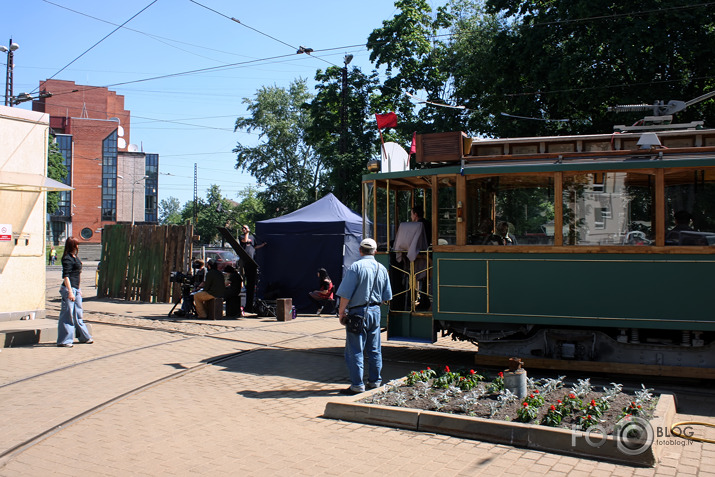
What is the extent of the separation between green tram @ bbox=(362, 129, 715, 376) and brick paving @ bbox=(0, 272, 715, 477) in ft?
5.13

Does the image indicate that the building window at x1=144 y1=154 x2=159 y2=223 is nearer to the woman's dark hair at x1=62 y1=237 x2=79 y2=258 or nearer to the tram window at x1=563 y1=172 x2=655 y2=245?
the woman's dark hair at x1=62 y1=237 x2=79 y2=258

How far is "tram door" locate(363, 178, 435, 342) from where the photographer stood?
9.41m

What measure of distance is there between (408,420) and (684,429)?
2.57 metres

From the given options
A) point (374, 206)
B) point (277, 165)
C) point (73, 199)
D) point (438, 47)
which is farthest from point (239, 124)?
point (374, 206)

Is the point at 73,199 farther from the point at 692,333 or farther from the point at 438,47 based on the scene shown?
the point at 692,333

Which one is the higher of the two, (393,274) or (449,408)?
(393,274)

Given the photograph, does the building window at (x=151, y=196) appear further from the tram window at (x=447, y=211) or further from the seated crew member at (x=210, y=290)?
the tram window at (x=447, y=211)

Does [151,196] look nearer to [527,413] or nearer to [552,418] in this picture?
[527,413]

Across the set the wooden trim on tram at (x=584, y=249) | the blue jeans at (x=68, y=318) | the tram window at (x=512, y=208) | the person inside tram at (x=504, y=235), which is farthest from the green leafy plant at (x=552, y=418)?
the blue jeans at (x=68, y=318)

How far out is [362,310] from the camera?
294 inches

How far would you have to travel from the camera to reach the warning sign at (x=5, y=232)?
12016mm

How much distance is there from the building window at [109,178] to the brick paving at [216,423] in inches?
2992

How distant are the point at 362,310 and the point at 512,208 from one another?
2702 mm

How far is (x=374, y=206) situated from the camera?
984cm
